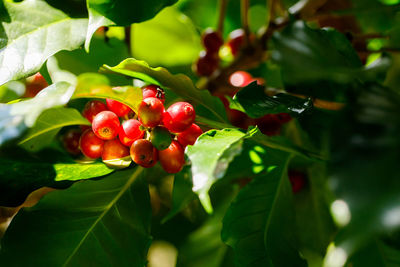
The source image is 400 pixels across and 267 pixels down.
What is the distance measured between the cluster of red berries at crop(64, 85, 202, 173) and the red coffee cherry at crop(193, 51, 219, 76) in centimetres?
54

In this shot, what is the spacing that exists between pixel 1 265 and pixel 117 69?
35 centimetres

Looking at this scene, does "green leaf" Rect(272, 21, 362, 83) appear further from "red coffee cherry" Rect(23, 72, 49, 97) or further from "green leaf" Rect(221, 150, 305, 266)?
"red coffee cherry" Rect(23, 72, 49, 97)

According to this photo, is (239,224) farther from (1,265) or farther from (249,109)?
(1,265)

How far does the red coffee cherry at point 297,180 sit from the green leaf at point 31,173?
1.83 feet

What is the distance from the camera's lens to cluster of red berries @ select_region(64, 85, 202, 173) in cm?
58

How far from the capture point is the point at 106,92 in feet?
1.89

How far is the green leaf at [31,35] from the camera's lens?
25.2 inches

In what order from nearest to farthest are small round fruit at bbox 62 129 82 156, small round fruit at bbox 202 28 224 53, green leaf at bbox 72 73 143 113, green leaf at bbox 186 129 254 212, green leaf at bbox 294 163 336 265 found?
green leaf at bbox 186 129 254 212 → green leaf at bbox 72 73 143 113 → small round fruit at bbox 62 129 82 156 → green leaf at bbox 294 163 336 265 → small round fruit at bbox 202 28 224 53

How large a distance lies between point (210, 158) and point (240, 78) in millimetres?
615

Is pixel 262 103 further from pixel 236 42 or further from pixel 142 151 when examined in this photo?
pixel 236 42

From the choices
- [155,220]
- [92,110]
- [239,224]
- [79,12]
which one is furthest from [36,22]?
[155,220]

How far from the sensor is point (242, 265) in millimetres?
639

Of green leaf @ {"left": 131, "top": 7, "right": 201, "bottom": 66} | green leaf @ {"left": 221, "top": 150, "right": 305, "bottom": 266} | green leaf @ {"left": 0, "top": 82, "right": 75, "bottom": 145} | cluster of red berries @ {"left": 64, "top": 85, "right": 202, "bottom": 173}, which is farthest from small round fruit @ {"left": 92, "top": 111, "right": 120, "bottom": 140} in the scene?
green leaf @ {"left": 131, "top": 7, "right": 201, "bottom": 66}

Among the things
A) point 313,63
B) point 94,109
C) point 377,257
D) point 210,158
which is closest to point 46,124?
point 94,109
